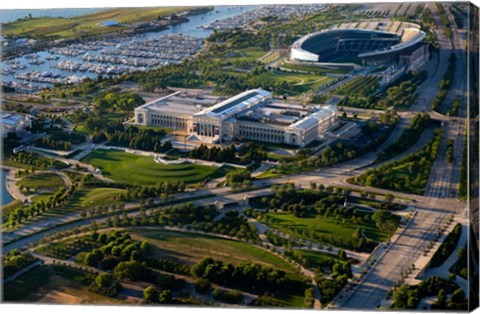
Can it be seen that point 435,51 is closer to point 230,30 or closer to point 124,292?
point 230,30

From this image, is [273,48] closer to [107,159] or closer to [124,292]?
[107,159]

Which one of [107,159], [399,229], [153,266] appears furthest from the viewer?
[107,159]

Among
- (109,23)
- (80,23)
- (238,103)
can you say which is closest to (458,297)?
(238,103)

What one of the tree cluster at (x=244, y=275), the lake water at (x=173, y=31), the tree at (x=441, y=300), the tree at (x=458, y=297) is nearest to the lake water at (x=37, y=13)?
the lake water at (x=173, y=31)

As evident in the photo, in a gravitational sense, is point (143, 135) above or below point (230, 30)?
below

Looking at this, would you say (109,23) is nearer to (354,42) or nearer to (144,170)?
(144,170)

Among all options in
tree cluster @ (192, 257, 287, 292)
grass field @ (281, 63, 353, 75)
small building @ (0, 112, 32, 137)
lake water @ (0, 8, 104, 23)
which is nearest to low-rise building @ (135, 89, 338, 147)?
small building @ (0, 112, 32, 137)

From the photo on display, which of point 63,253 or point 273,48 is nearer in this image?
point 63,253

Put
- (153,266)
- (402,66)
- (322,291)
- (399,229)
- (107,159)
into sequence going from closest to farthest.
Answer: (322,291) → (153,266) → (399,229) → (107,159) → (402,66)

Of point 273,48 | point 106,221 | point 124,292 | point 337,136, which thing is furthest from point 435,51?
point 124,292
